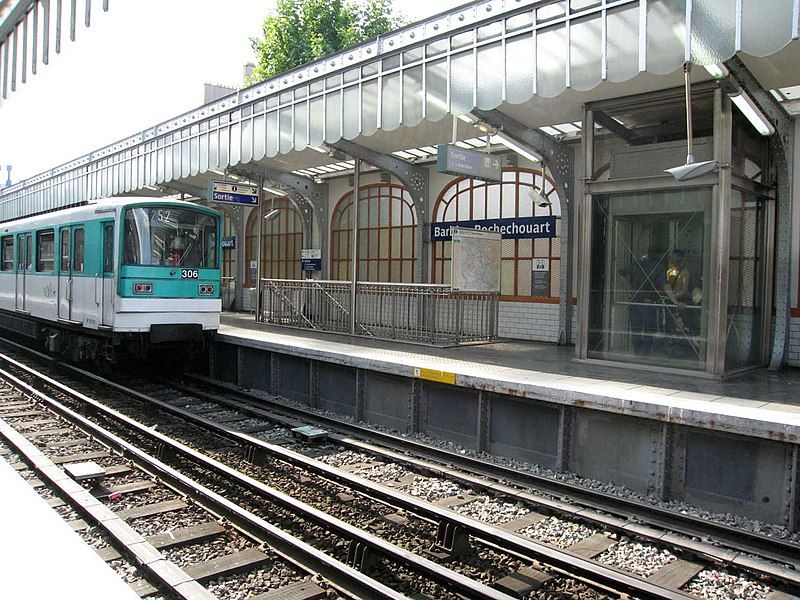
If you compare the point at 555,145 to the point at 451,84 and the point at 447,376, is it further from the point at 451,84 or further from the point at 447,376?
the point at 447,376

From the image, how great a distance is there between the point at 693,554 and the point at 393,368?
15.5ft

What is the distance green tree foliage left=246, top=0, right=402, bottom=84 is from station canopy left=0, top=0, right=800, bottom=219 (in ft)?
55.1

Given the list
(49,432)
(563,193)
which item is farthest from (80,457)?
(563,193)

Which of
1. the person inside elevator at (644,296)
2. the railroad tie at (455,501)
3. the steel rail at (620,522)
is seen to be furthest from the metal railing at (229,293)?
the railroad tie at (455,501)

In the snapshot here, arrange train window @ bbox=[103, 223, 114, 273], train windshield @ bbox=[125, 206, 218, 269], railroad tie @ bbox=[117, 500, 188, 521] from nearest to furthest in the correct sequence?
railroad tie @ bbox=[117, 500, 188, 521], train windshield @ bbox=[125, 206, 218, 269], train window @ bbox=[103, 223, 114, 273]

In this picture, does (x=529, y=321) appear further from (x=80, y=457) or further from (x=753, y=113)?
(x=80, y=457)

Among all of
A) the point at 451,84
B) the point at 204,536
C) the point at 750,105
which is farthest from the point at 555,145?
the point at 204,536

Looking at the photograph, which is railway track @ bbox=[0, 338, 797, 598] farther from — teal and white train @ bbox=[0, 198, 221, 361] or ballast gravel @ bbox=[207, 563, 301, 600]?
teal and white train @ bbox=[0, 198, 221, 361]

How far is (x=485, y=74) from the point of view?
9.48 metres

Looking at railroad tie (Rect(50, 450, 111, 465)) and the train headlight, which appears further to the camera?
the train headlight

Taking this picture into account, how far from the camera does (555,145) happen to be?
11883 millimetres

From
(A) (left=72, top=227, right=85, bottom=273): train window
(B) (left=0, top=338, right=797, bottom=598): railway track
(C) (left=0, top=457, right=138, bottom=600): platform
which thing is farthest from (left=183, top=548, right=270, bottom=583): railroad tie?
(A) (left=72, top=227, right=85, bottom=273): train window

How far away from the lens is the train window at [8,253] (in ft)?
53.5

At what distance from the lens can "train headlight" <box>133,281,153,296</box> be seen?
11.1 metres
